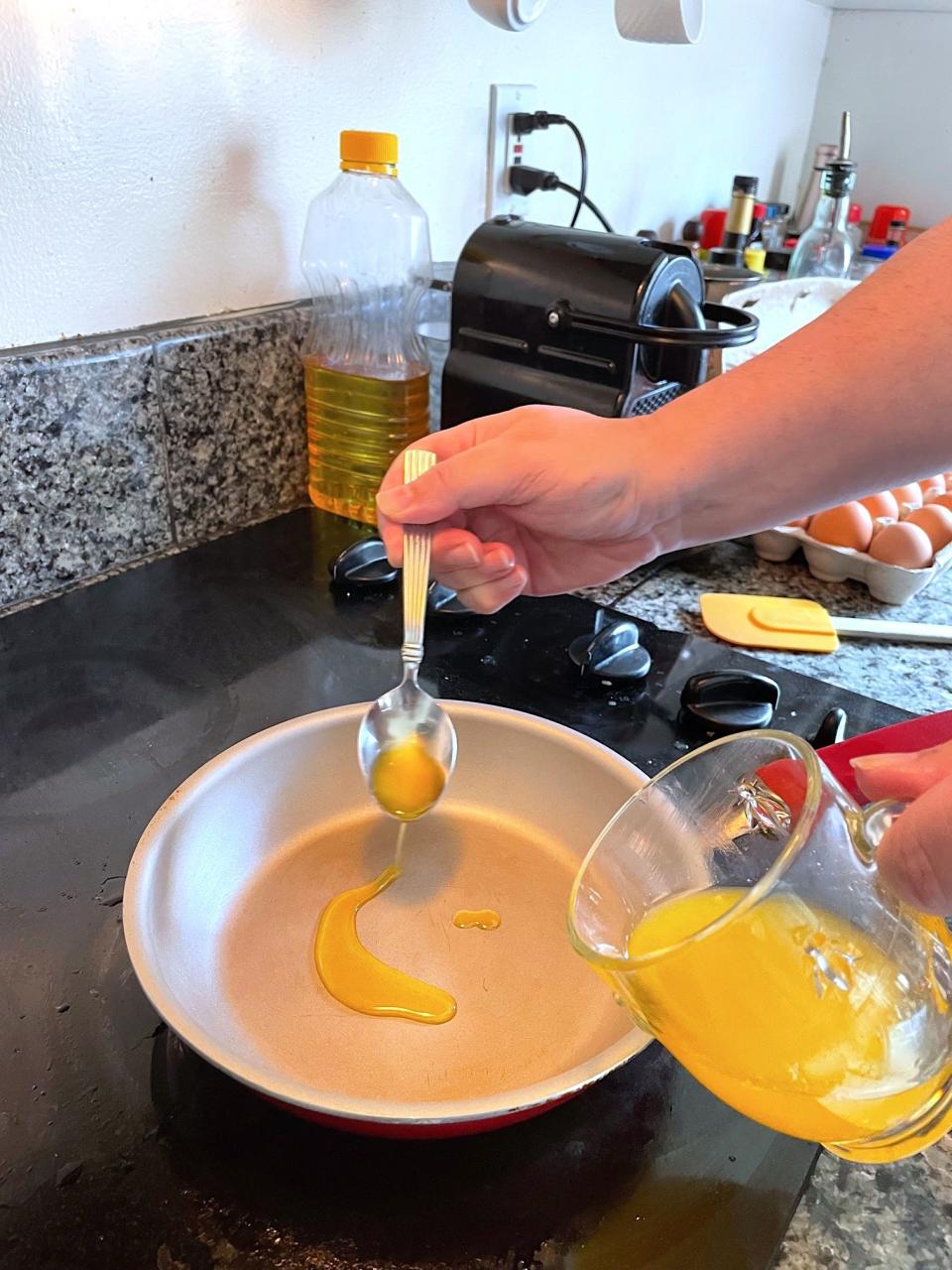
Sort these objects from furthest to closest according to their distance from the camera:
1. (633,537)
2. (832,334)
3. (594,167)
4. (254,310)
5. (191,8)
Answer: (594,167), (254,310), (191,8), (633,537), (832,334)

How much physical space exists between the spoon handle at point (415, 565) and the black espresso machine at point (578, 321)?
28cm

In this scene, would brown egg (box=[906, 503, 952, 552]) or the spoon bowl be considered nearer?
the spoon bowl

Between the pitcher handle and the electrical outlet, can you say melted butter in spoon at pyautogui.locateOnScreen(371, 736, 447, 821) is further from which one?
the electrical outlet

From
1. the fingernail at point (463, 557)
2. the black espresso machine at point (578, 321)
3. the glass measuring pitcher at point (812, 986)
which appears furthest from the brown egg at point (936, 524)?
the glass measuring pitcher at point (812, 986)

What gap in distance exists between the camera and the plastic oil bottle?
0.91m

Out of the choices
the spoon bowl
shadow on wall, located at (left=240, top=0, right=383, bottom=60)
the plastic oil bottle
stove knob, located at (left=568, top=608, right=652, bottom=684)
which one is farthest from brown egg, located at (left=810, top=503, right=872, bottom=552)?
shadow on wall, located at (left=240, top=0, right=383, bottom=60)

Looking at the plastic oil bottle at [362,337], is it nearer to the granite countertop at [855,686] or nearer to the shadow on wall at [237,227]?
the shadow on wall at [237,227]

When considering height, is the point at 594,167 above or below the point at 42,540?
above

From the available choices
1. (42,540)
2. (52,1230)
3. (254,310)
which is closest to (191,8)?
(254,310)

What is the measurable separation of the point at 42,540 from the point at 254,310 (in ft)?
0.94

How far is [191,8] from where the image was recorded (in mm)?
750

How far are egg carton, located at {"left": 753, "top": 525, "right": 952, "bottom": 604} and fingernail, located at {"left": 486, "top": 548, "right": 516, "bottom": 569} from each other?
0.40 metres

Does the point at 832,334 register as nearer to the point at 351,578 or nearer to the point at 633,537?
the point at 633,537

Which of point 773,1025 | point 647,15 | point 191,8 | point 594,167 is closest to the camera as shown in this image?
point 773,1025
